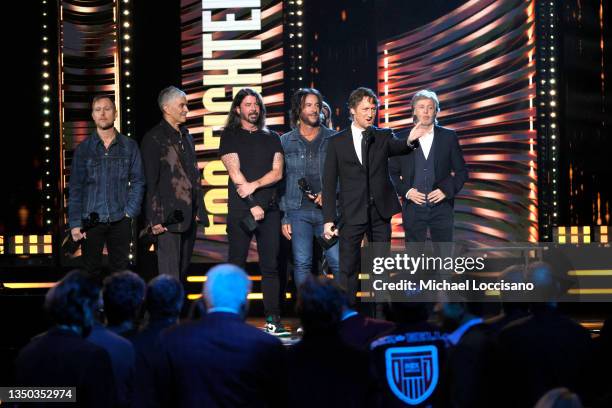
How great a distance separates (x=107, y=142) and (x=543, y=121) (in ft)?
12.8

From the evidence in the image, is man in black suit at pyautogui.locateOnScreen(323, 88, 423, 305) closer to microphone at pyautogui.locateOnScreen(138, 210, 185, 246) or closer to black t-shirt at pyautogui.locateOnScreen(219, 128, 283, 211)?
black t-shirt at pyautogui.locateOnScreen(219, 128, 283, 211)

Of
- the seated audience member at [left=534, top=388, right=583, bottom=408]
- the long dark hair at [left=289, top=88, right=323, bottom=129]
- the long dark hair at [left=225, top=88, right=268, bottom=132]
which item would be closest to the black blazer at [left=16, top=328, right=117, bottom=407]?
the seated audience member at [left=534, top=388, right=583, bottom=408]

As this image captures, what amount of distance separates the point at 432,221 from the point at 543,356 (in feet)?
10.3

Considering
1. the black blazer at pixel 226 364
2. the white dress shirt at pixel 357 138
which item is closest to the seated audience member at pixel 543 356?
the black blazer at pixel 226 364

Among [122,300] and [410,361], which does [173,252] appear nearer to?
[122,300]

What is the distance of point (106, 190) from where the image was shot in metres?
6.63

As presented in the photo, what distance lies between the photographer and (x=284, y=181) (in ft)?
22.3

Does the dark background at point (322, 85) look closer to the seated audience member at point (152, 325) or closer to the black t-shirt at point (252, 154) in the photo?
the black t-shirt at point (252, 154)

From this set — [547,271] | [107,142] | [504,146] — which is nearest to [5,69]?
[107,142]

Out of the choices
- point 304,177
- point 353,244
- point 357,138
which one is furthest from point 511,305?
point 304,177

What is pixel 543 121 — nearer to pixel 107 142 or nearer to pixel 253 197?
pixel 253 197

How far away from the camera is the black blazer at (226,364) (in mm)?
3258

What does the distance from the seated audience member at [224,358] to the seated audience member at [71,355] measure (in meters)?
0.26

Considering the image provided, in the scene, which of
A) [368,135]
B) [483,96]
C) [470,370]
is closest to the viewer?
[470,370]
